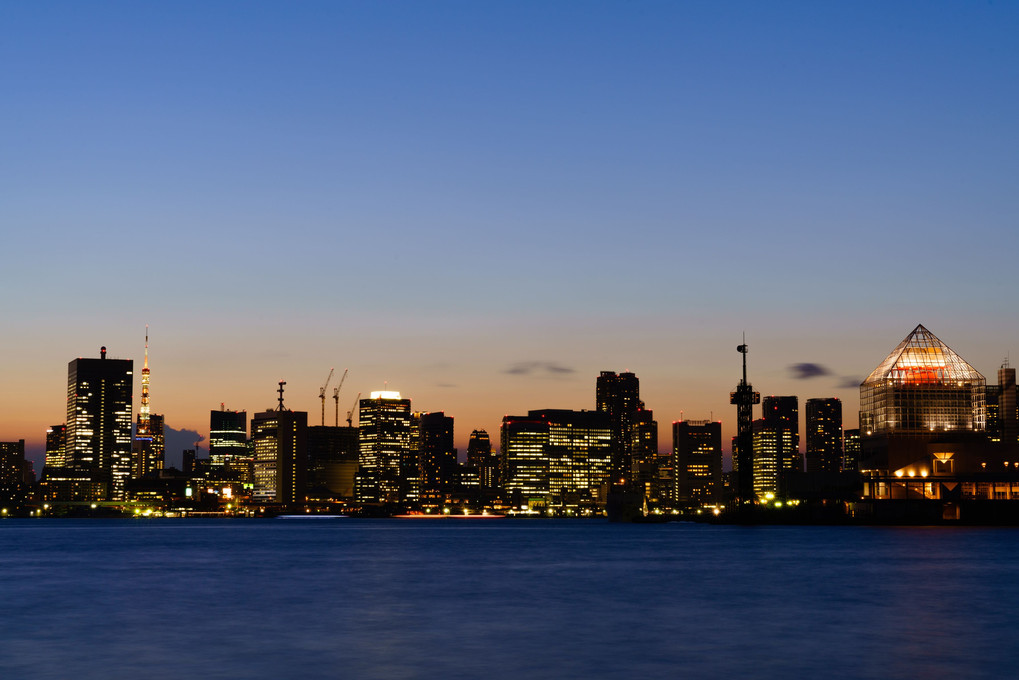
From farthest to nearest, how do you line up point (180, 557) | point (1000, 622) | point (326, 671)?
point (180, 557)
point (1000, 622)
point (326, 671)

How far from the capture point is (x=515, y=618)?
62969 mm

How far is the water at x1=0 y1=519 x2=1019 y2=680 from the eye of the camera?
45.6m

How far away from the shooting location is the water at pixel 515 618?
4556 centimetres

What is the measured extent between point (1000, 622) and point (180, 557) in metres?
93.4

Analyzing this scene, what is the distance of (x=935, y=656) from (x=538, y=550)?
102344 millimetres

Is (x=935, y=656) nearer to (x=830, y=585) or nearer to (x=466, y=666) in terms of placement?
(x=466, y=666)

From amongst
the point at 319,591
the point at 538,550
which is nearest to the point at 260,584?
the point at 319,591

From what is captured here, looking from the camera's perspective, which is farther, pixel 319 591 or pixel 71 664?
pixel 319 591

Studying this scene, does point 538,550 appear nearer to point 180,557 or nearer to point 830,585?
point 180,557

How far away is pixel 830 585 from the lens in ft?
281

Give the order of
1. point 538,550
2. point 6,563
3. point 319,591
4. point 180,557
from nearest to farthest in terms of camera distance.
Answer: point 319,591, point 6,563, point 180,557, point 538,550

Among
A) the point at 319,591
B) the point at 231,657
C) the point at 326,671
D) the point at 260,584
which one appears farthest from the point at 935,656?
the point at 260,584

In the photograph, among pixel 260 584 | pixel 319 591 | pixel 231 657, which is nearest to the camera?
pixel 231 657

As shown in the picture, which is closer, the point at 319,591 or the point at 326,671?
the point at 326,671
